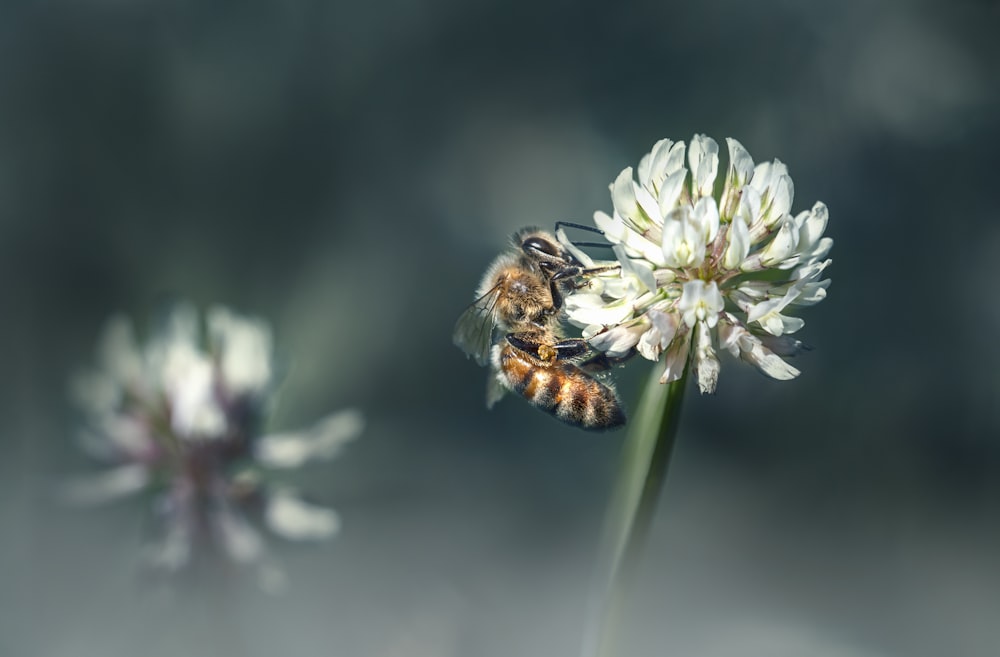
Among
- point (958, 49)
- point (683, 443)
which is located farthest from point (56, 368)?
point (958, 49)

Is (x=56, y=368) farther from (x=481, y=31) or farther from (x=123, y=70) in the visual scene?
(x=481, y=31)

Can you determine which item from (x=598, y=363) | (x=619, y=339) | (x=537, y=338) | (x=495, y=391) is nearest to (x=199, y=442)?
(x=495, y=391)

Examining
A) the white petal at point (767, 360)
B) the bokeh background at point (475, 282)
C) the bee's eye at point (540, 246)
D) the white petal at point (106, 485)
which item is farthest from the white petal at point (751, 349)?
the white petal at point (106, 485)

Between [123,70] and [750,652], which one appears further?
[123,70]

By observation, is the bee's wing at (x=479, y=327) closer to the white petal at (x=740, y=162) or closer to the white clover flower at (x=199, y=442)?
the white petal at (x=740, y=162)

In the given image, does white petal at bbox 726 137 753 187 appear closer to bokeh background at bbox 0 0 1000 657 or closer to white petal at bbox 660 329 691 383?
white petal at bbox 660 329 691 383

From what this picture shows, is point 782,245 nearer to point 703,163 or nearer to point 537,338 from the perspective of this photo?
point 703,163

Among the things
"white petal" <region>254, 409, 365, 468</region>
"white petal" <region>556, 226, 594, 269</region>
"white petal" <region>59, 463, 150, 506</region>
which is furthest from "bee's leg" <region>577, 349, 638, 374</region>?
"white petal" <region>59, 463, 150, 506</region>
